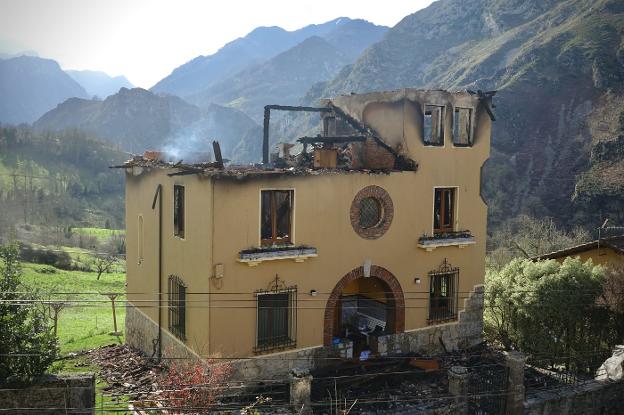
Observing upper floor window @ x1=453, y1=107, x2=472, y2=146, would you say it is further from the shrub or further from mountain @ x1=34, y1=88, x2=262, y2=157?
mountain @ x1=34, y1=88, x2=262, y2=157

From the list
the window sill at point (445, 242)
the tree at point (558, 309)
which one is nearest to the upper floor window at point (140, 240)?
the window sill at point (445, 242)

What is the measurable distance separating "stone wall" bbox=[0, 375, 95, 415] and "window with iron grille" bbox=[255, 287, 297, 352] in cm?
501

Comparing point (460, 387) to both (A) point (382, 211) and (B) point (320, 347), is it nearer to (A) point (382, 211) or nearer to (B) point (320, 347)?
(B) point (320, 347)

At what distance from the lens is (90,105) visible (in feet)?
527

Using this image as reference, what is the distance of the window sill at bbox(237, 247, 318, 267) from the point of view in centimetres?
1648

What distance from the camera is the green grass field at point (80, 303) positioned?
26453mm

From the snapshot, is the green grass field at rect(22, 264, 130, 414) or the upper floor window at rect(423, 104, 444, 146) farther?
the upper floor window at rect(423, 104, 444, 146)

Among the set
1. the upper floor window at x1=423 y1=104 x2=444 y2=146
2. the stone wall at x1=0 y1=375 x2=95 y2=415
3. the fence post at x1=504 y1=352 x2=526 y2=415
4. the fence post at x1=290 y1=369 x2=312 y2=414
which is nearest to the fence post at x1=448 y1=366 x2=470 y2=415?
the fence post at x1=504 y1=352 x2=526 y2=415

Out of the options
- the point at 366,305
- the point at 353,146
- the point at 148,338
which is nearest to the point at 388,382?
the point at 366,305

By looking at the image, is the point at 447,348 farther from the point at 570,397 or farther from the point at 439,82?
the point at 439,82

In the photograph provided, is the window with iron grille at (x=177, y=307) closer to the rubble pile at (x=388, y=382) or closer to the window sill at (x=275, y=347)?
the window sill at (x=275, y=347)

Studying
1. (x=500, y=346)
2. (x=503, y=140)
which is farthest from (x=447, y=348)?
Answer: (x=503, y=140)

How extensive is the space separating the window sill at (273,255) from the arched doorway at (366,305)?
1.95m

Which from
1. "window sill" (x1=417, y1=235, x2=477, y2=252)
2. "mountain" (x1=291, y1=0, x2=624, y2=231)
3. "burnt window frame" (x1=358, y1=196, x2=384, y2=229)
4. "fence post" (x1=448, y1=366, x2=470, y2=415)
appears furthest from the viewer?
"mountain" (x1=291, y1=0, x2=624, y2=231)
